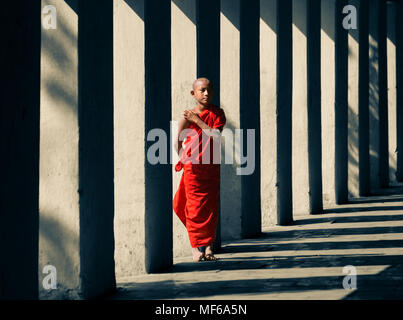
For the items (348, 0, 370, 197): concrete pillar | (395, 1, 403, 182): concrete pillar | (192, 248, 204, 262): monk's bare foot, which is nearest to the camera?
(192, 248, 204, 262): monk's bare foot

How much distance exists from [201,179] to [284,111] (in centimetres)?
392

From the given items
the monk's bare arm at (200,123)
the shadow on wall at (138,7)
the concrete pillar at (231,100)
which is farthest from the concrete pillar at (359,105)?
the shadow on wall at (138,7)

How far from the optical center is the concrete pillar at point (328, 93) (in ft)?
45.4

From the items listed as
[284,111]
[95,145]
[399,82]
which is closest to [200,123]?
[95,145]

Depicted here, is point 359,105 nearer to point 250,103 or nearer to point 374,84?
point 374,84

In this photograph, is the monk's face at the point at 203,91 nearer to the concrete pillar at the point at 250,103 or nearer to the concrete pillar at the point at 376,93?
the concrete pillar at the point at 250,103

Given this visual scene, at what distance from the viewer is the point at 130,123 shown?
731cm

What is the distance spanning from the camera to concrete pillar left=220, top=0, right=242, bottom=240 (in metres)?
9.62

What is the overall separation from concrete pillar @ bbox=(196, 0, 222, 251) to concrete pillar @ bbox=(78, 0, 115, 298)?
6.93ft

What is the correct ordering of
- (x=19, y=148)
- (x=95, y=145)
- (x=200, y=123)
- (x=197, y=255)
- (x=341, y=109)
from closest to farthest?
(x=19, y=148)
(x=95, y=145)
(x=200, y=123)
(x=197, y=255)
(x=341, y=109)

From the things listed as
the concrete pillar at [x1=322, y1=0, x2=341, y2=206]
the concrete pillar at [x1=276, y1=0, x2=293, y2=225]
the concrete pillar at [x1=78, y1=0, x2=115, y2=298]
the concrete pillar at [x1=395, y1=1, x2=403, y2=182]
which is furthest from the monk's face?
the concrete pillar at [x1=395, y1=1, x2=403, y2=182]

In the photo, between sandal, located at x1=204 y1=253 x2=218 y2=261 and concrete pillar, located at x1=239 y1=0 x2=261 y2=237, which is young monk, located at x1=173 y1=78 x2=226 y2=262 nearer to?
sandal, located at x1=204 y1=253 x2=218 y2=261

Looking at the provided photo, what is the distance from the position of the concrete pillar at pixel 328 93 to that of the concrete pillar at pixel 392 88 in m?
5.32
